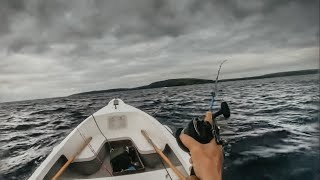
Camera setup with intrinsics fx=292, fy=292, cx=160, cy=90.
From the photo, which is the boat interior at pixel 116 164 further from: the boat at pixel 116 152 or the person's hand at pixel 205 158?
the person's hand at pixel 205 158

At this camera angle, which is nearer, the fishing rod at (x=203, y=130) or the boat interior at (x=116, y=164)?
the fishing rod at (x=203, y=130)

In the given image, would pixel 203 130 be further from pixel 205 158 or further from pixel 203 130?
pixel 205 158

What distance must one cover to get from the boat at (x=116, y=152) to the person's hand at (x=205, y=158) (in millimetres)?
832

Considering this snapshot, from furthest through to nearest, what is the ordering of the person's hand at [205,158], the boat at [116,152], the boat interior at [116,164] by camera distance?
the boat interior at [116,164]
the boat at [116,152]
the person's hand at [205,158]

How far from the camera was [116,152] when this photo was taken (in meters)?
2.52

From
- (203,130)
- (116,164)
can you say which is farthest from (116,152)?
(203,130)

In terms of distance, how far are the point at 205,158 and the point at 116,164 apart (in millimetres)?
1346

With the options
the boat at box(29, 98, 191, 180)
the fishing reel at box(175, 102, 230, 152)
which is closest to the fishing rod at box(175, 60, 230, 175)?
the fishing reel at box(175, 102, 230, 152)

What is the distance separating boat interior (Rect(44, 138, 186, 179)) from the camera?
2281 millimetres

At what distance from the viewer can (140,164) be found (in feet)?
8.19

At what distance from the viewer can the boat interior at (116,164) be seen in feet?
7.48

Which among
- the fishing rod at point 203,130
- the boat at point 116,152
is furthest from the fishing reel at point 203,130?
the boat at point 116,152

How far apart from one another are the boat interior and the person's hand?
3.22 ft

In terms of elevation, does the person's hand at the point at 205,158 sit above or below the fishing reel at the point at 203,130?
below
